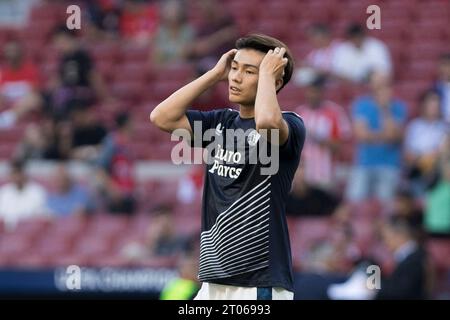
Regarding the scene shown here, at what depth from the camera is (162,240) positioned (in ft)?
38.8

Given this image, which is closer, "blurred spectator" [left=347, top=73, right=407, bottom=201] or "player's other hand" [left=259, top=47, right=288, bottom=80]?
"player's other hand" [left=259, top=47, right=288, bottom=80]

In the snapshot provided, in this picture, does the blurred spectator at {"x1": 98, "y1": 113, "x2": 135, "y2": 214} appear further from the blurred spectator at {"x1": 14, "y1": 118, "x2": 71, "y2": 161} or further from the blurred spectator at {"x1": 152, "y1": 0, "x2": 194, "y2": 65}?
the blurred spectator at {"x1": 152, "y1": 0, "x2": 194, "y2": 65}

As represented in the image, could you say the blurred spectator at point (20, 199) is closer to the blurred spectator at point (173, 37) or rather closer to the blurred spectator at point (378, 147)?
the blurred spectator at point (173, 37)

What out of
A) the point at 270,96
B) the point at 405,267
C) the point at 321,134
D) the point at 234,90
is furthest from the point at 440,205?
the point at 270,96

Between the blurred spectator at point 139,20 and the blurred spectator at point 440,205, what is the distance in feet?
19.2

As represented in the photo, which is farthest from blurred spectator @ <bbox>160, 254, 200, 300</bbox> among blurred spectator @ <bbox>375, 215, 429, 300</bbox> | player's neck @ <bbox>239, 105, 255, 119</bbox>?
player's neck @ <bbox>239, 105, 255, 119</bbox>

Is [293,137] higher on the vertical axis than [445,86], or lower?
lower

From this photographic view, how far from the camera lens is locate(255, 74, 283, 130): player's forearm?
A: 238 inches

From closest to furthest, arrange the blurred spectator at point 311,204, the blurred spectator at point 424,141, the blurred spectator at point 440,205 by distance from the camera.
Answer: the blurred spectator at point 440,205, the blurred spectator at point 424,141, the blurred spectator at point 311,204

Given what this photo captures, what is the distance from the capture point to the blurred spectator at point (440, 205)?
35.7 feet

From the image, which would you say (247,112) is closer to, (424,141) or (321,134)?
(424,141)

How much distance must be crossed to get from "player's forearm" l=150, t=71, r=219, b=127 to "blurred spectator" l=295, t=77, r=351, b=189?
5.31m

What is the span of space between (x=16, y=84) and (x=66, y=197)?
9.26ft

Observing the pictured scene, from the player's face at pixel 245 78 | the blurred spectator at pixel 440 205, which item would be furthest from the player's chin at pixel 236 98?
the blurred spectator at pixel 440 205
